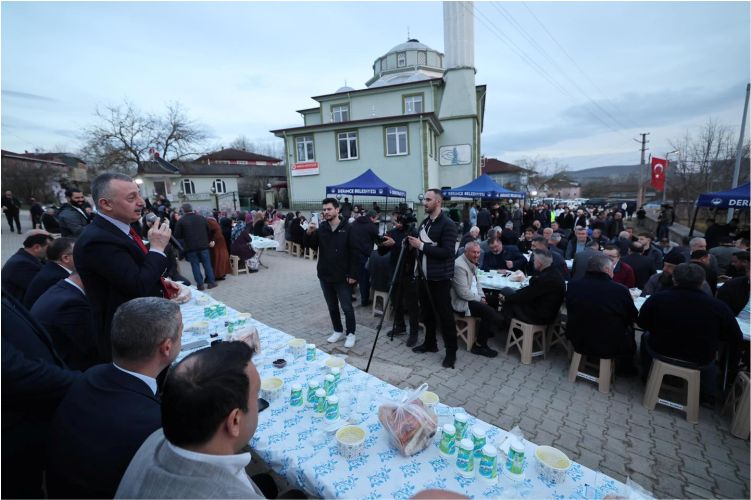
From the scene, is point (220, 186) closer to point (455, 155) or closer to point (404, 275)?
point (455, 155)

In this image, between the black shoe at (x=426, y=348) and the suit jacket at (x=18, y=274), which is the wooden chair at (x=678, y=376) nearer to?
the black shoe at (x=426, y=348)

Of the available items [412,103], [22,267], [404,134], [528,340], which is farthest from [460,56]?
[22,267]

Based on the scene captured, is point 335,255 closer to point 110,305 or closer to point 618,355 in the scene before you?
point 110,305

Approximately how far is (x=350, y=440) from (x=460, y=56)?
23.6 meters

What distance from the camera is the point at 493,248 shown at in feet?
19.7

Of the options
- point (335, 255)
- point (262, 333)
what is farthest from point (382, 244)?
point (262, 333)

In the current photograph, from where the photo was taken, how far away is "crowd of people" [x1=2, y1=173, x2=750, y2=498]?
104 centimetres

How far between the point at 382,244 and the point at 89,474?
3462mm

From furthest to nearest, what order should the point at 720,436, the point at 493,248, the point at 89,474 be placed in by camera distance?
the point at 493,248
the point at 720,436
the point at 89,474

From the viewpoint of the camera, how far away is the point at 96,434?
4.10 ft

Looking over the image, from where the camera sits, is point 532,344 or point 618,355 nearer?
point 618,355

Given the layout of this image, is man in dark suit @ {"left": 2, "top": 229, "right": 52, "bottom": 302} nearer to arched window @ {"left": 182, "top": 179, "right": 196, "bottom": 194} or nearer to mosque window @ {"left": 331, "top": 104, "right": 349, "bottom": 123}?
mosque window @ {"left": 331, "top": 104, "right": 349, "bottom": 123}

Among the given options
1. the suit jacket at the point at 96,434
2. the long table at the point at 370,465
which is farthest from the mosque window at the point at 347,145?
the suit jacket at the point at 96,434

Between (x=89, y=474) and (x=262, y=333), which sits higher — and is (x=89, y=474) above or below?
above
